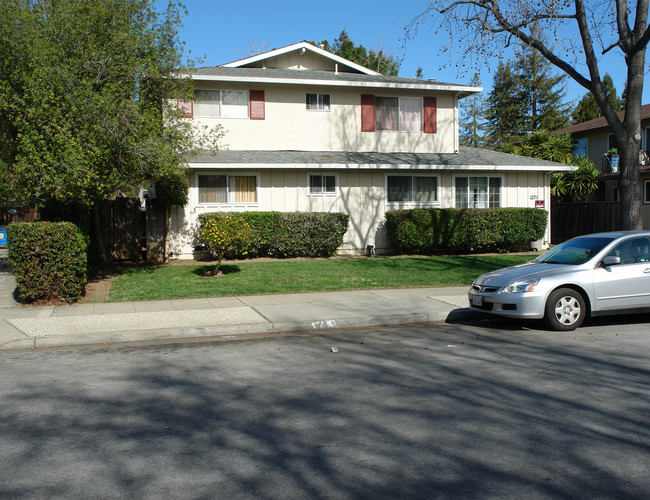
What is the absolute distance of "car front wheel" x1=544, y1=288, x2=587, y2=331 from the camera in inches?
353

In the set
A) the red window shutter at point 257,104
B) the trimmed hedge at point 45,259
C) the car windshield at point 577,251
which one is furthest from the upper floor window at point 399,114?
the trimmed hedge at point 45,259

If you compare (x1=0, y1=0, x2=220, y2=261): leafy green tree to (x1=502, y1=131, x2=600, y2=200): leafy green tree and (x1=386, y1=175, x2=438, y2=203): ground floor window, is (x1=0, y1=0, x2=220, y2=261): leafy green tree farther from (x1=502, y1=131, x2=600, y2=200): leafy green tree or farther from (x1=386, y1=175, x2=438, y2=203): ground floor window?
(x1=502, y1=131, x2=600, y2=200): leafy green tree

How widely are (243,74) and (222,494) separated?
18196 millimetres

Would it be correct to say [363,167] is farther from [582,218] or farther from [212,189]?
[582,218]

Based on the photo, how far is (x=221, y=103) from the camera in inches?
779

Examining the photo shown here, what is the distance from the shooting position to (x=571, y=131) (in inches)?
1366

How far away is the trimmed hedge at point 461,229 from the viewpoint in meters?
19.3

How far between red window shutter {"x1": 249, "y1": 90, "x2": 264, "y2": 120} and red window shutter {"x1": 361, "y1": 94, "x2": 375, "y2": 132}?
364cm

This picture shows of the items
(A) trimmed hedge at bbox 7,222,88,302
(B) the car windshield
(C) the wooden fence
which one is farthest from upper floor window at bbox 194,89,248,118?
(C) the wooden fence

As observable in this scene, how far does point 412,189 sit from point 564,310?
12166 mm

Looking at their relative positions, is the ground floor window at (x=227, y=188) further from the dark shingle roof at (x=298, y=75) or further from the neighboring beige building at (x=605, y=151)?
the neighboring beige building at (x=605, y=151)

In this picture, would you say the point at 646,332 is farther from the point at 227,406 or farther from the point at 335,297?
the point at 227,406

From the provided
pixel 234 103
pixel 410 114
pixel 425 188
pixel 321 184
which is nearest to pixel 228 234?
pixel 321 184

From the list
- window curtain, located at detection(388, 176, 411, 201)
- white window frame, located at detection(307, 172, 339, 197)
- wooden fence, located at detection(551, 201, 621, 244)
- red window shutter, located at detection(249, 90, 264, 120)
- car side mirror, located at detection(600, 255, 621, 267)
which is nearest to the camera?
car side mirror, located at detection(600, 255, 621, 267)
